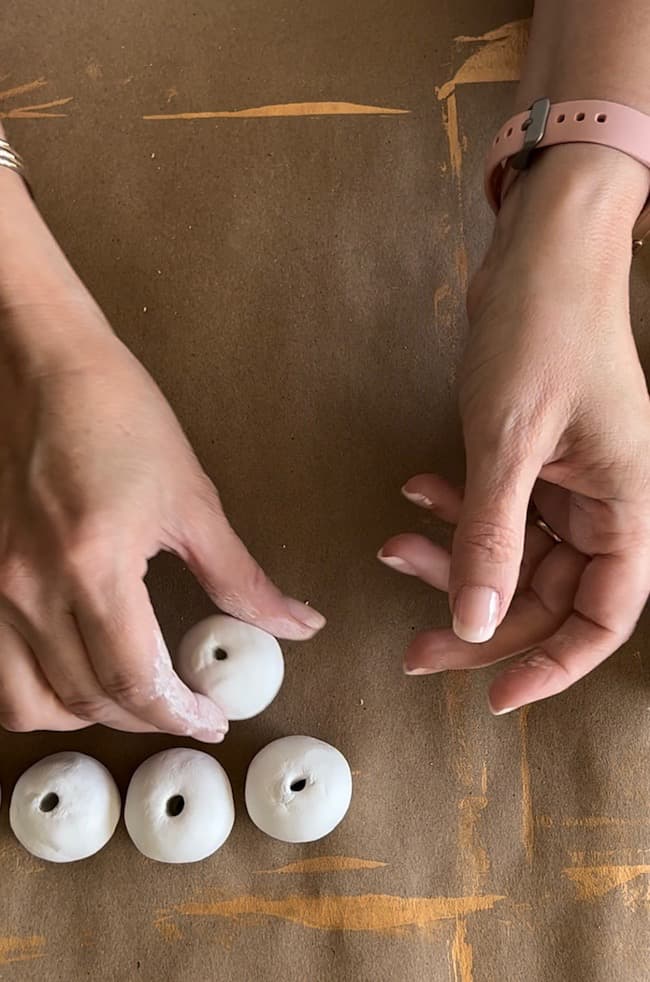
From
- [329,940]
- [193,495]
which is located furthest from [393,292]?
[329,940]

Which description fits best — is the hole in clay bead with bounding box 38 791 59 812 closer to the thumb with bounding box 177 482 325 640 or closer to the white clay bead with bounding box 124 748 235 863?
the white clay bead with bounding box 124 748 235 863

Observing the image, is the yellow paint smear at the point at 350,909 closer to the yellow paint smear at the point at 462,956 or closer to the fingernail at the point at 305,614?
the yellow paint smear at the point at 462,956

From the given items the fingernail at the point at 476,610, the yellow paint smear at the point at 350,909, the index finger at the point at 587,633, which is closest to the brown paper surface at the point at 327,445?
the yellow paint smear at the point at 350,909

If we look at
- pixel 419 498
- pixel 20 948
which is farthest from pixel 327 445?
pixel 20 948

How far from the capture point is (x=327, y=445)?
912 mm

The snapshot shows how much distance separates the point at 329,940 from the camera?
81 centimetres

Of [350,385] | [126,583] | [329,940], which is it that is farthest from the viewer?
[350,385]

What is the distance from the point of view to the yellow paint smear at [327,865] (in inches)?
32.6

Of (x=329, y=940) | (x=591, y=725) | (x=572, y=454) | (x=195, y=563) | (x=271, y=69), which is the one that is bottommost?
(x=329, y=940)

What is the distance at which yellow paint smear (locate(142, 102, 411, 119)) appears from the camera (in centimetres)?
99

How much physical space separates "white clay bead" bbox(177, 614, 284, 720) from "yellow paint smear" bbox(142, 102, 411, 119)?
58cm

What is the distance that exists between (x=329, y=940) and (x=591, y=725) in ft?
1.08

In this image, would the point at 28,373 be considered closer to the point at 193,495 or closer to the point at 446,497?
the point at 193,495

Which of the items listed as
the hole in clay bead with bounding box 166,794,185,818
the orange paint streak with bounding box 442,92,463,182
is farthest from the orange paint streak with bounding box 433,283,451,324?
the hole in clay bead with bounding box 166,794,185,818
